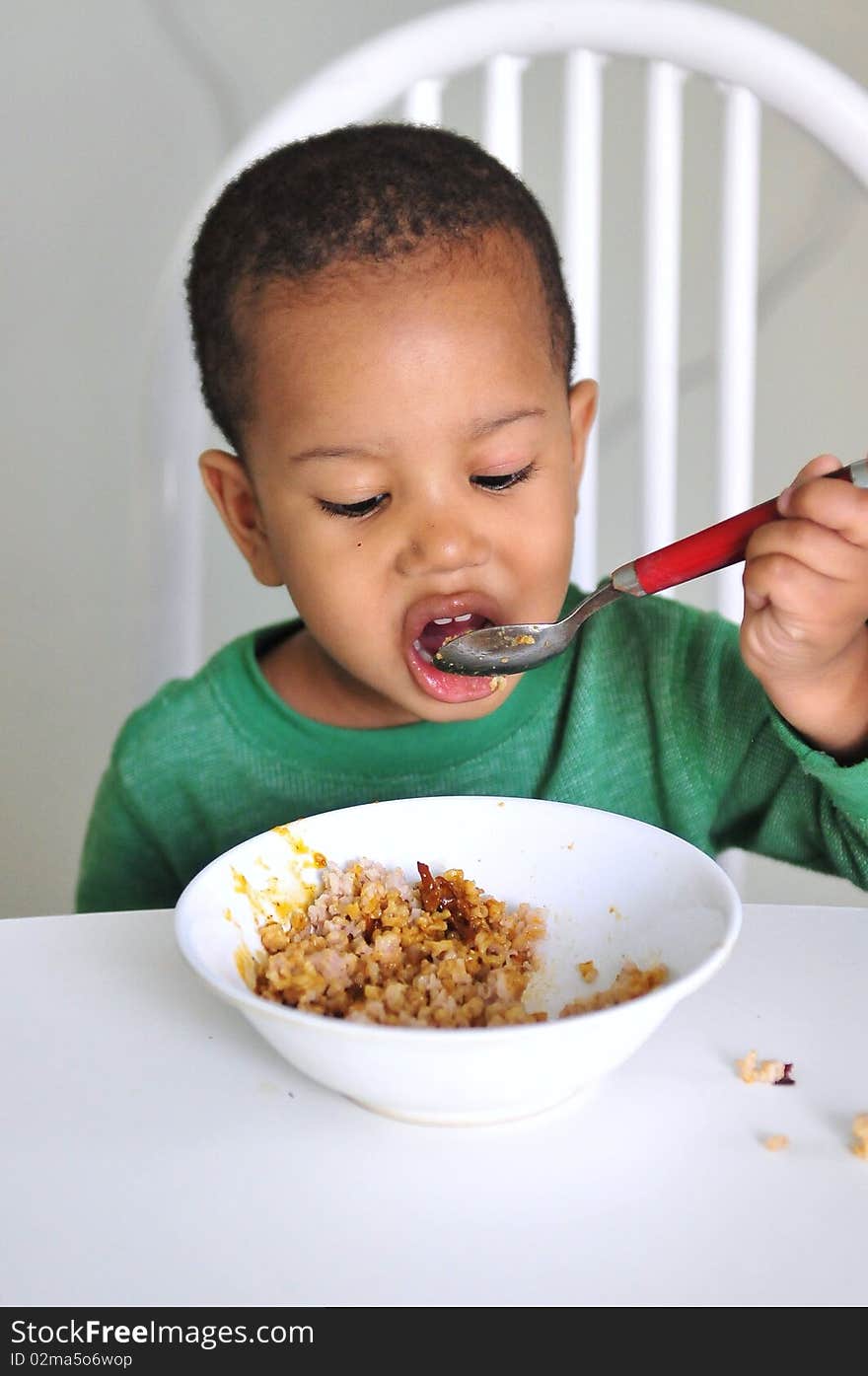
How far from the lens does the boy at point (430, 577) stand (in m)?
0.74

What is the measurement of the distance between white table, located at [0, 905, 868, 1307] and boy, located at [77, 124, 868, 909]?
232mm

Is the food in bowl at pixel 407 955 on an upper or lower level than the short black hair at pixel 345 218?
lower

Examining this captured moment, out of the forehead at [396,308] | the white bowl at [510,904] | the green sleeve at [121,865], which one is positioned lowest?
the green sleeve at [121,865]

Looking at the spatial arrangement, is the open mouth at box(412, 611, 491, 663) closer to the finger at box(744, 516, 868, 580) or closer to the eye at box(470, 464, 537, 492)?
the eye at box(470, 464, 537, 492)

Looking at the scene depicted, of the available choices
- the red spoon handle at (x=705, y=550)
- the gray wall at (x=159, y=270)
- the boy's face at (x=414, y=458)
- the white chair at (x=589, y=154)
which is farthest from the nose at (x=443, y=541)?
the gray wall at (x=159, y=270)

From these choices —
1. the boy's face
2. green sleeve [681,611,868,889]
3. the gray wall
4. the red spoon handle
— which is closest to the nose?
the boy's face

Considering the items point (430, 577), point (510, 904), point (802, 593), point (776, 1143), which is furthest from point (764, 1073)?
point (430, 577)

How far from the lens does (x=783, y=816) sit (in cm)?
88

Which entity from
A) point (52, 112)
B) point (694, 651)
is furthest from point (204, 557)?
point (694, 651)

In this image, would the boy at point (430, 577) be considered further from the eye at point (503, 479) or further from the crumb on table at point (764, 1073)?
the crumb on table at point (764, 1073)

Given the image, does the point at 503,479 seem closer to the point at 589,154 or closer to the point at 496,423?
the point at 496,423

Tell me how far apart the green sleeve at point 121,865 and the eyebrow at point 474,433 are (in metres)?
0.35
